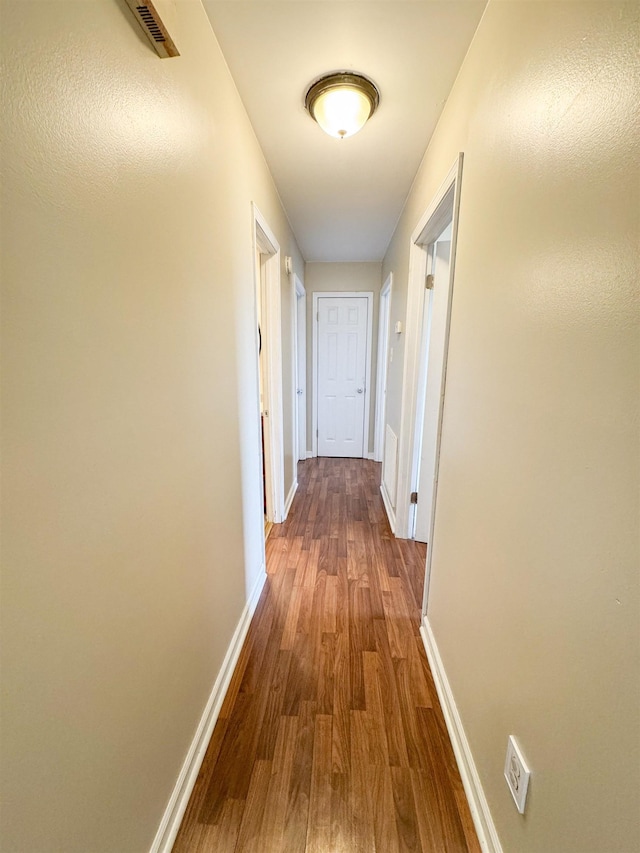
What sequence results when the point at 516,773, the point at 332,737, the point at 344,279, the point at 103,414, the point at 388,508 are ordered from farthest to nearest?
the point at 344,279 → the point at 388,508 → the point at 332,737 → the point at 516,773 → the point at 103,414

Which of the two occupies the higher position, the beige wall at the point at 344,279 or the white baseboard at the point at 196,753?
the beige wall at the point at 344,279

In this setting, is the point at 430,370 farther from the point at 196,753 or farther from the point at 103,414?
the point at 196,753

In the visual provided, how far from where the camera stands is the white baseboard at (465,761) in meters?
0.89

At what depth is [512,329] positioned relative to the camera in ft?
2.76

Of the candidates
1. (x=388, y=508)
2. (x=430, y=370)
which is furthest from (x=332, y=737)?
(x=430, y=370)

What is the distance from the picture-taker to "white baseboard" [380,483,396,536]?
2.60 metres

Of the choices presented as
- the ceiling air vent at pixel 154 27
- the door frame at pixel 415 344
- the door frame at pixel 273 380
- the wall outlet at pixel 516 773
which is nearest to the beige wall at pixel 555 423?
the wall outlet at pixel 516 773

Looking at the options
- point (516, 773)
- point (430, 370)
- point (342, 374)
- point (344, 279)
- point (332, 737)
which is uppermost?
point (344, 279)

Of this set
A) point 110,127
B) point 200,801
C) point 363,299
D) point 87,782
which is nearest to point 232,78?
point 110,127

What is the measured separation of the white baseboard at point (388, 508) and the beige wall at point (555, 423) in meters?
1.47

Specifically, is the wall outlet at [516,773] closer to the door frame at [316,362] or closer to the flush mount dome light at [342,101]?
the flush mount dome light at [342,101]

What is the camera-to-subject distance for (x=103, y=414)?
641 mm

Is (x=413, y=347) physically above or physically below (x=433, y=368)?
above

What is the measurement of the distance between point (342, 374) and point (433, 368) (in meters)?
2.06
